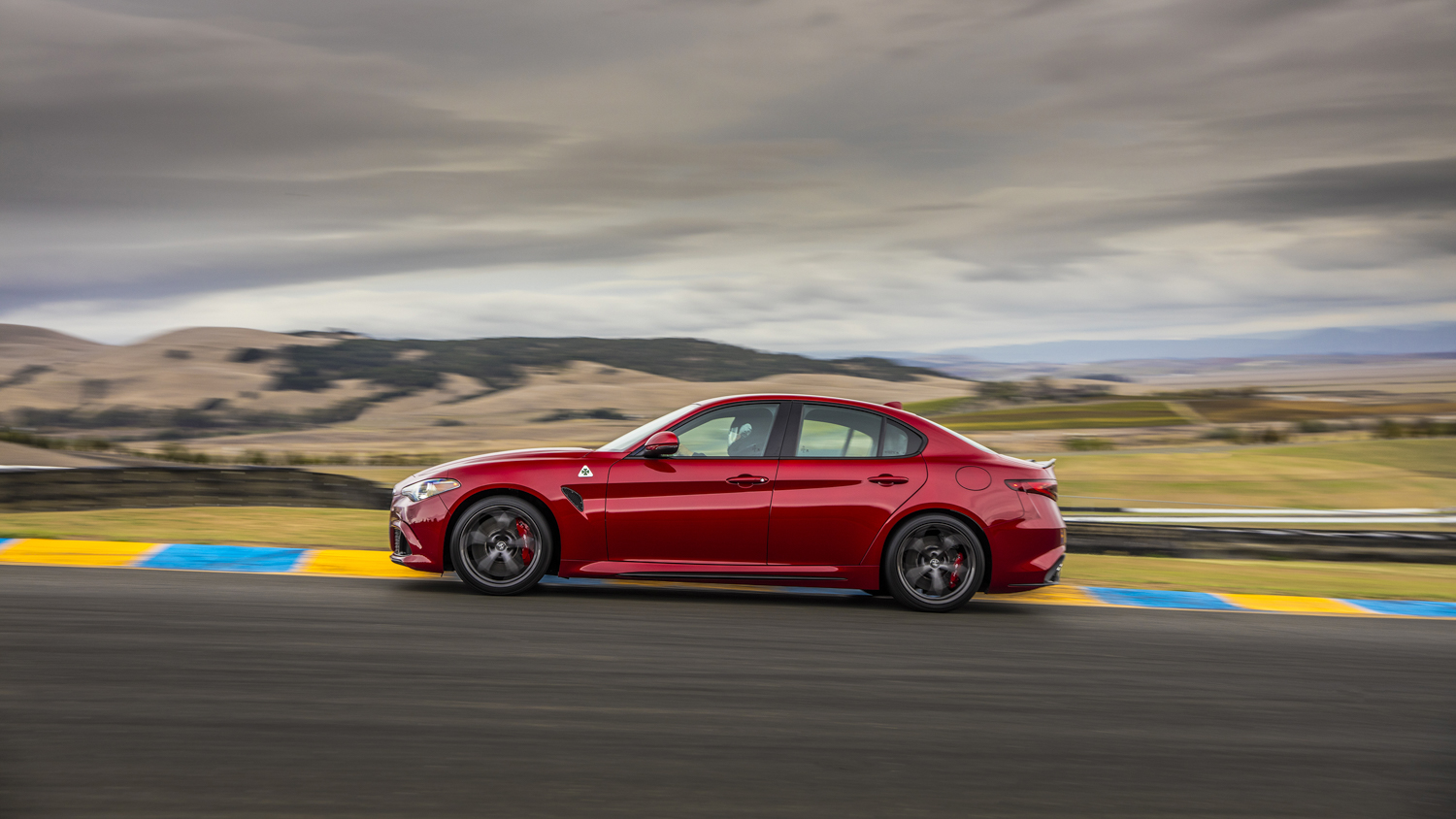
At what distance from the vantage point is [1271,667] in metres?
6.36

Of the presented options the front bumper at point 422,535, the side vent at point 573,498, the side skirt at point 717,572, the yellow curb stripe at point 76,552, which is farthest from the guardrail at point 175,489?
the side skirt at point 717,572

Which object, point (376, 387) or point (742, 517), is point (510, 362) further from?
point (742, 517)

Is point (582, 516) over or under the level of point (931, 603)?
over

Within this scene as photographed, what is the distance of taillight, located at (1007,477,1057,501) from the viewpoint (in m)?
7.66

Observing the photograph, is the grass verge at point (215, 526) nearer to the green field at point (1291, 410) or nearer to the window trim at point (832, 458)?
the window trim at point (832, 458)

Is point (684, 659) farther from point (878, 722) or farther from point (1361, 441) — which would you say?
point (1361, 441)

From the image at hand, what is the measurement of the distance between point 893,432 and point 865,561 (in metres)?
0.95

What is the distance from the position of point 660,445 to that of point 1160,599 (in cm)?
458

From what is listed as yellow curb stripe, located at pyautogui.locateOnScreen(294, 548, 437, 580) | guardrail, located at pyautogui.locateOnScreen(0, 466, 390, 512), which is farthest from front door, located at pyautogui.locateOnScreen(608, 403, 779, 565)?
guardrail, located at pyautogui.locateOnScreen(0, 466, 390, 512)

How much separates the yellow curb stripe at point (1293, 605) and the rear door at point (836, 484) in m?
3.43

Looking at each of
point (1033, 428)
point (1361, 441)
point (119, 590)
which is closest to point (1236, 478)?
point (1361, 441)

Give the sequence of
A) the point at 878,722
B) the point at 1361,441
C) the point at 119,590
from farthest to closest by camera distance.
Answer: the point at 1361,441
the point at 119,590
the point at 878,722

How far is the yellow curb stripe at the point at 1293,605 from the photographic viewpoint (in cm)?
888

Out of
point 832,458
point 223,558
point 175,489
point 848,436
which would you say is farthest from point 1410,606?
point 175,489
